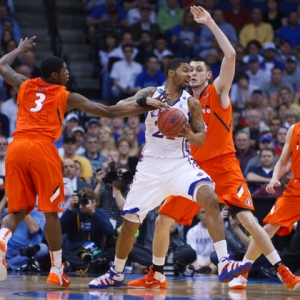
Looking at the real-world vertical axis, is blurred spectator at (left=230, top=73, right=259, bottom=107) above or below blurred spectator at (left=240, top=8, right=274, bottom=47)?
below

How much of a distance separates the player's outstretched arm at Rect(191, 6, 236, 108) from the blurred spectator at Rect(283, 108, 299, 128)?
243 inches

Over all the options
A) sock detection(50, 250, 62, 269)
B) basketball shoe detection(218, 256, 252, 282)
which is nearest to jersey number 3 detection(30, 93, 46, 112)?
sock detection(50, 250, 62, 269)

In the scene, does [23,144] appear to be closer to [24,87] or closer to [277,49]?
[24,87]

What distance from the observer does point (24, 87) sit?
8.09 metres

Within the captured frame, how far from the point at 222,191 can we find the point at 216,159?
361mm

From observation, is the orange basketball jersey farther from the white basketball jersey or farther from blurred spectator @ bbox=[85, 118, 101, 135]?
blurred spectator @ bbox=[85, 118, 101, 135]

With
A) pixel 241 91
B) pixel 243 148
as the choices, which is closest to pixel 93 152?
pixel 243 148

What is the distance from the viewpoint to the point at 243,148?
13555mm

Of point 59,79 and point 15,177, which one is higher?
point 59,79

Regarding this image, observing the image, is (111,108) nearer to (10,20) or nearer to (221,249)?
(221,249)

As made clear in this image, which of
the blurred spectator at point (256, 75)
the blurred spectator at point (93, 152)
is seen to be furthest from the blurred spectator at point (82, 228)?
the blurred spectator at point (256, 75)

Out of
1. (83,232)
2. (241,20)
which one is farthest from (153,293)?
(241,20)

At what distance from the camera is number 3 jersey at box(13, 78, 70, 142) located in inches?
314

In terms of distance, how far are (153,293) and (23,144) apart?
2042 millimetres
